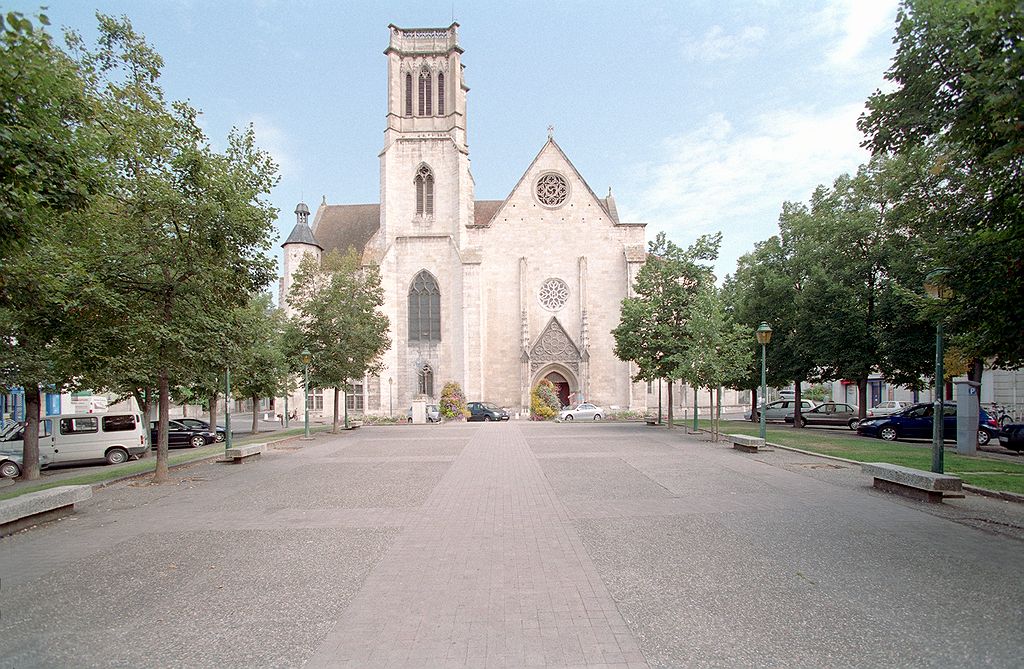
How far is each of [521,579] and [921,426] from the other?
78.6 feet

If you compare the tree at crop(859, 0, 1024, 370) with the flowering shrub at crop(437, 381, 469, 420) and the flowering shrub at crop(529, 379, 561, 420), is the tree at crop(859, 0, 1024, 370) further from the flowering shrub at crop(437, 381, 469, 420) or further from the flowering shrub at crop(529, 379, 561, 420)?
the flowering shrub at crop(437, 381, 469, 420)

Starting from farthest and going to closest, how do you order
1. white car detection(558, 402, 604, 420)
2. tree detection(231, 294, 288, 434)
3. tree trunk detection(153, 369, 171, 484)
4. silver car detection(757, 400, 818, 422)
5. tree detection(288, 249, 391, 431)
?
white car detection(558, 402, 604, 420) < silver car detection(757, 400, 818, 422) < tree detection(288, 249, 391, 431) < tree detection(231, 294, 288, 434) < tree trunk detection(153, 369, 171, 484)

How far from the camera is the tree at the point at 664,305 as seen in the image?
2912 cm

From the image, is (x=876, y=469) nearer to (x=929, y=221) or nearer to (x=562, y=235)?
(x=929, y=221)

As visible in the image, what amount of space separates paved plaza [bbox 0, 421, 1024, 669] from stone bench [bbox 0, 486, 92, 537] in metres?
0.28

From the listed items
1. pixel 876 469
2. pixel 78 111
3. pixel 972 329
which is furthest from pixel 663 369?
pixel 78 111

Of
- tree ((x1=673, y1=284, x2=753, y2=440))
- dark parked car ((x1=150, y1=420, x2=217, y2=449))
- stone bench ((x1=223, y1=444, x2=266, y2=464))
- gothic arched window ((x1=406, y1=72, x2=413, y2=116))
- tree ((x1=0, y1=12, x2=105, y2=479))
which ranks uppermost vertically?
gothic arched window ((x1=406, y1=72, x2=413, y2=116))

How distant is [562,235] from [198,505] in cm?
3747

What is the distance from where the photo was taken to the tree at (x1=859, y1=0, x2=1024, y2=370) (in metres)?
6.72

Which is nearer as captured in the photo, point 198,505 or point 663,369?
point 198,505

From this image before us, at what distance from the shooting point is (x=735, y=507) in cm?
1005

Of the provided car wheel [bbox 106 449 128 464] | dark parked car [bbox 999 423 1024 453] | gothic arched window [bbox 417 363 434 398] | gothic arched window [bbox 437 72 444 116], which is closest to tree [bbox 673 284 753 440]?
dark parked car [bbox 999 423 1024 453]

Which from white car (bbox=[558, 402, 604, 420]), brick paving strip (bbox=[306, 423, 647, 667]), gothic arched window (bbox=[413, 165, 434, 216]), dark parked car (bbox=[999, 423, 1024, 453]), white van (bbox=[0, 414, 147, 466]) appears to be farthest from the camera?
gothic arched window (bbox=[413, 165, 434, 216])

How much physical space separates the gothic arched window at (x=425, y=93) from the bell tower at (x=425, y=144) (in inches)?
2.8
